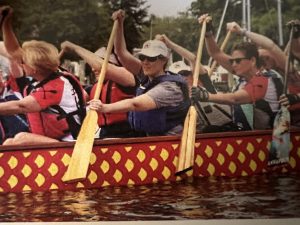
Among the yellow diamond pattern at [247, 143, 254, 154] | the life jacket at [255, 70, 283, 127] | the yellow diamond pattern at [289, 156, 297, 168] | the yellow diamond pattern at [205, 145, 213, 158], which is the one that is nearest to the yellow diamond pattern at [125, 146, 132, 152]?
the yellow diamond pattern at [205, 145, 213, 158]

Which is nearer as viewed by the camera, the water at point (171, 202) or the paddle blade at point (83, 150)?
the water at point (171, 202)

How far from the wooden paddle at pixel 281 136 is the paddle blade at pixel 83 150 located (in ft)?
3.47

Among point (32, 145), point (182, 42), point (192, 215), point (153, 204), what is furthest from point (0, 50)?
point (192, 215)

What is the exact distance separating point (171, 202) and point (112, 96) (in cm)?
71

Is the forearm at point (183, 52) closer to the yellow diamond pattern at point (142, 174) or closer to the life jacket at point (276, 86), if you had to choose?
the life jacket at point (276, 86)

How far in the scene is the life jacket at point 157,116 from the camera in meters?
3.09

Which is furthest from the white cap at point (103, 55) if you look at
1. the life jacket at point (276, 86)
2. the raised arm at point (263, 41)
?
the life jacket at point (276, 86)

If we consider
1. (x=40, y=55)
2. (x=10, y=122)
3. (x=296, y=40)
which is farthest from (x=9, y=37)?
(x=296, y=40)

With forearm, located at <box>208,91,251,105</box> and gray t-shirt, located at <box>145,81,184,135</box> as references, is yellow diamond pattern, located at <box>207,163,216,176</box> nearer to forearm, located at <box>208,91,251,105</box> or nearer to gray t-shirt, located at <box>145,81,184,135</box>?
gray t-shirt, located at <box>145,81,184,135</box>

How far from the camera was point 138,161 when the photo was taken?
3.10 metres

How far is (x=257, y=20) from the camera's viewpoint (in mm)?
3020

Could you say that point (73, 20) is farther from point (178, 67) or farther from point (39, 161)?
point (39, 161)

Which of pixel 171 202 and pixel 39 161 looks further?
pixel 39 161

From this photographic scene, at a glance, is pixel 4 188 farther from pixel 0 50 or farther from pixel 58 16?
pixel 58 16
